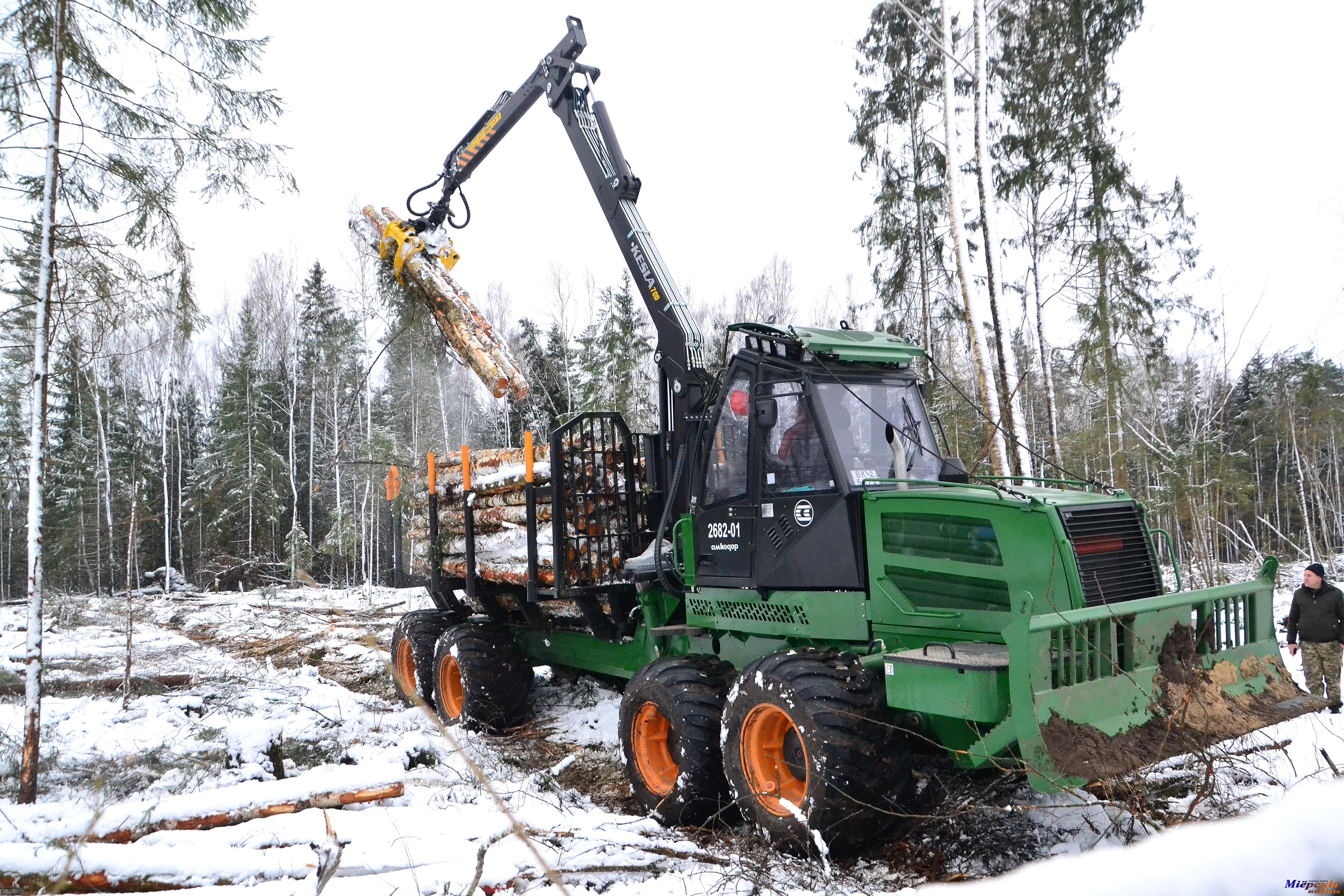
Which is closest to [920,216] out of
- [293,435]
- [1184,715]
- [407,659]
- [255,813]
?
[407,659]

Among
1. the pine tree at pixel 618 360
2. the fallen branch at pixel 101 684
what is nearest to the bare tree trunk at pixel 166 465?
the pine tree at pixel 618 360

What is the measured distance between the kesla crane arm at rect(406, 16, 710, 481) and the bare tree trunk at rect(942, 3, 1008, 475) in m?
5.82

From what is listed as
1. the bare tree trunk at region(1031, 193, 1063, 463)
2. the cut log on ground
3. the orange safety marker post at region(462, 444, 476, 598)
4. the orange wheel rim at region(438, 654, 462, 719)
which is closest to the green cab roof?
the orange safety marker post at region(462, 444, 476, 598)

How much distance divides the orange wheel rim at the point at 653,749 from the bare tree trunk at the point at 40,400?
13.0 feet

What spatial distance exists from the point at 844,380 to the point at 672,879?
337cm

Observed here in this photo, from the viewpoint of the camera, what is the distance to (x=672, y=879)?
4.48 metres

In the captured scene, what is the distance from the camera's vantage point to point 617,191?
8172mm

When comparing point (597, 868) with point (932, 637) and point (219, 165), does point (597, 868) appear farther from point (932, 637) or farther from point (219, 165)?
point (219, 165)

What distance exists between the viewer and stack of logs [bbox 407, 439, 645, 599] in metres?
7.62

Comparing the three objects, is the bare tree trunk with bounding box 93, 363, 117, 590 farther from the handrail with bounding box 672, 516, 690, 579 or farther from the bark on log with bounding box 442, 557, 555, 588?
the handrail with bounding box 672, 516, 690, 579

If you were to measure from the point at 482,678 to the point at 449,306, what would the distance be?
402cm

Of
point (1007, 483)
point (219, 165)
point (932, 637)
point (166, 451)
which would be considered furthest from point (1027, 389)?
point (166, 451)

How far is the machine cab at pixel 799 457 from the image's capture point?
18.9 feet

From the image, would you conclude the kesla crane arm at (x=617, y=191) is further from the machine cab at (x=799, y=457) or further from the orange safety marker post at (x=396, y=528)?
the orange safety marker post at (x=396, y=528)
